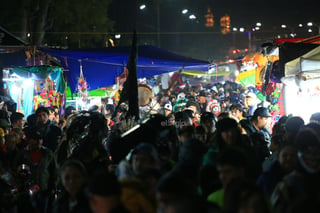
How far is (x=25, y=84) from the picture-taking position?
15.8 m

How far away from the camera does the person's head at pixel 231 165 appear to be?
14.0ft

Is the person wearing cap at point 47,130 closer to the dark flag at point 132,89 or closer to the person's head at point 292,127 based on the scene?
the dark flag at point 132,89

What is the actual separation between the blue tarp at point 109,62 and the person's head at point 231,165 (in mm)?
7078

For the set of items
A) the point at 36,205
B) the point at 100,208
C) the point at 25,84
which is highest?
the point at 25,84

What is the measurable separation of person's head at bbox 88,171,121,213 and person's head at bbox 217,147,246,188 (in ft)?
2.99

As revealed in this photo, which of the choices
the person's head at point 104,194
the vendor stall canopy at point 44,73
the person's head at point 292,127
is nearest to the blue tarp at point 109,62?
the vendor stall canopy at point 44,73

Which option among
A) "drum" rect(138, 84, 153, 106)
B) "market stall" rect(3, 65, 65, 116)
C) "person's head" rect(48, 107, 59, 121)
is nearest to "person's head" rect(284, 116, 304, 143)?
"drum" rect(138, 84, 153, 106)

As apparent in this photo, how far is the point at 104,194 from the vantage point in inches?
153

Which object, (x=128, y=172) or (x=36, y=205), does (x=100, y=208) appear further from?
(x=36, y=205)

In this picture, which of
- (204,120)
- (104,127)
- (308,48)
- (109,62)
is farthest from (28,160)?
(308,48)

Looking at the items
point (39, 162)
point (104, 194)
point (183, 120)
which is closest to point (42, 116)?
point (39, 162)

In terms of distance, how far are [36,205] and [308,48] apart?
753cm

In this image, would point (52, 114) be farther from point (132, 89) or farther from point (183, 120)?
point (132, 89)

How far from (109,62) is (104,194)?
9.68m
